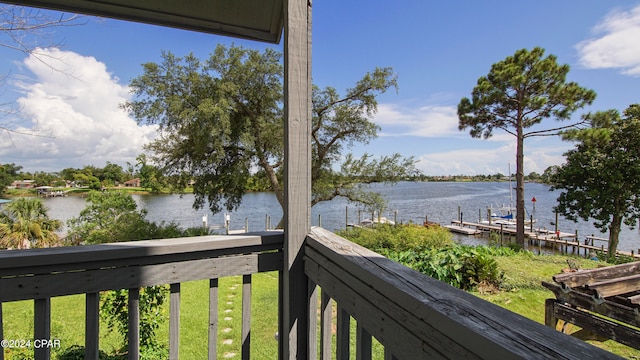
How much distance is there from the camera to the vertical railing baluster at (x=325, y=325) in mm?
885

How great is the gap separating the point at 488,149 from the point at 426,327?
2059 cm

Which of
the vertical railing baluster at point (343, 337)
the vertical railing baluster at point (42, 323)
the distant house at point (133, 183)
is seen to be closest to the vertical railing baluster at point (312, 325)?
the vertical railing baluster at point (343, 337)

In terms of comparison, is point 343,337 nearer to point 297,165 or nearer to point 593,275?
point 297,165

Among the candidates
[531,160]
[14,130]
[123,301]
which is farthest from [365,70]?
[123,301]

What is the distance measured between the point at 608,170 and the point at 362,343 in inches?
525

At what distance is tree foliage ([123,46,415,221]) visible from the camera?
9.30 meters

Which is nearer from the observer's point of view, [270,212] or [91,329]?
[91,329]

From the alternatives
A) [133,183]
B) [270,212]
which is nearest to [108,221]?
[133,183]

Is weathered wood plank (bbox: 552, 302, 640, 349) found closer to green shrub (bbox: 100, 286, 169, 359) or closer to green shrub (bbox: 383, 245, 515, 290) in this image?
green shrub (bbox: 383, 245, 515, 290)

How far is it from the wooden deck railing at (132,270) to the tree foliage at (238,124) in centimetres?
836

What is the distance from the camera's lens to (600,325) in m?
2.29

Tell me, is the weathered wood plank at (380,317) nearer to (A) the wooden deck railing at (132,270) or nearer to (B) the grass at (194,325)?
(A) the wooden deck railing at (132,270)

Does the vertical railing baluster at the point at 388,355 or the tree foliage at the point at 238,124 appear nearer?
the vertical railing baluster at the point at 388,355

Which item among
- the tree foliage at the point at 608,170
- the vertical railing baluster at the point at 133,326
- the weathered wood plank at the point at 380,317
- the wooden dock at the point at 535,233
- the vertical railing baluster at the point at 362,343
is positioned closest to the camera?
the weathered wood plank at the point at 380,317
